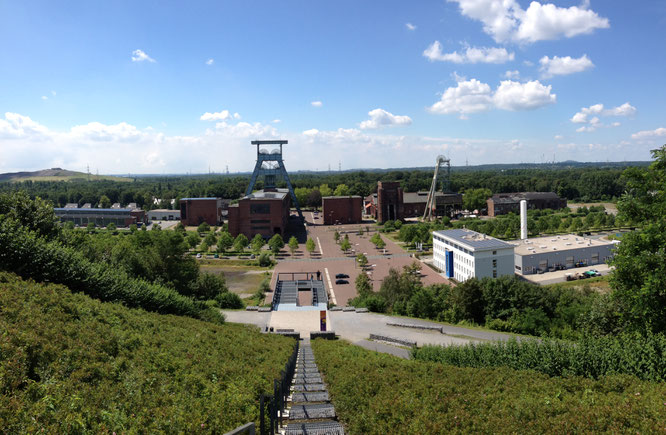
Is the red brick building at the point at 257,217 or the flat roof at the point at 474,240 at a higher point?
the red brick building at the point at 257,217

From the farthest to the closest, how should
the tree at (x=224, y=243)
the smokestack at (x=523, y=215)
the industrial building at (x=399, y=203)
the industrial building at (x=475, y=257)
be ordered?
the industrial building at (x=399, y=203) → the smokestack at (x=523, y=215) → the tree at (x=224, y=243) → the industrial building at (x=475, y=257)

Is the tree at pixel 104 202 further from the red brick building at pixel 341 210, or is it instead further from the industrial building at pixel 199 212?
the red brick building at pixel 341 210

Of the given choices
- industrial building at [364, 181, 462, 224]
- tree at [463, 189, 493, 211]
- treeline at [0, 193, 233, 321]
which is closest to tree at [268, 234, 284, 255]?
treeline at [0, 193, 233, 321]

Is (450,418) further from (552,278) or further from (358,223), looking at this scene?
(358,223)

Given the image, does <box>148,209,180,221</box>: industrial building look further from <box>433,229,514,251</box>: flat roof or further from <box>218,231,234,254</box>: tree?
<box>433,229,514,251</box>: flat roof

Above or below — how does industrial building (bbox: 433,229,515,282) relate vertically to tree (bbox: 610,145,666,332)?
below

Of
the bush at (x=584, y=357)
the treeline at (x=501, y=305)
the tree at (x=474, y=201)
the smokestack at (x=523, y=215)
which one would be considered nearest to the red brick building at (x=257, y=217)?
the smokestack at (x=523, y=215)

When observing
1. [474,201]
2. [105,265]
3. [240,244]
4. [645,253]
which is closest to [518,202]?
[474,201]
